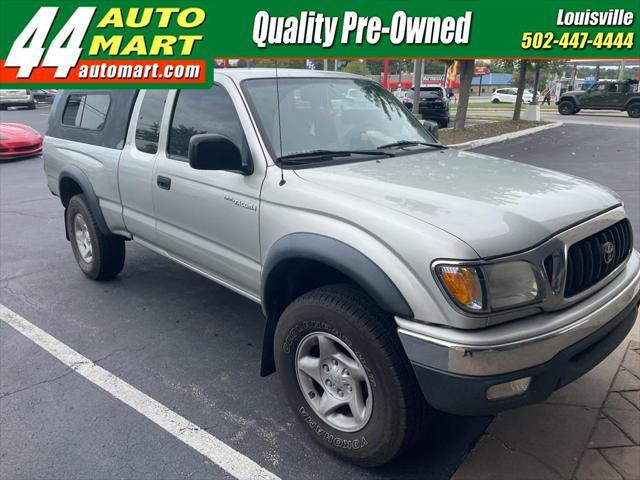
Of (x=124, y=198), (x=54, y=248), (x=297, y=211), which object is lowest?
(x=54, y=248)

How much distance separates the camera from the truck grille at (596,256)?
97.3 inches

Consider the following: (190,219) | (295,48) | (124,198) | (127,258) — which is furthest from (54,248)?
(295,48)

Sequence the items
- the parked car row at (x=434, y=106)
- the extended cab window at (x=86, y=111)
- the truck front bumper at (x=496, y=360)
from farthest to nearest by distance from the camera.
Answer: the parked car row at (x=434, y=106)
the extended cab window at (x=86, y=111)
the truck front bumper at (x=496, y=360)

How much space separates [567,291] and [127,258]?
15.5 ft

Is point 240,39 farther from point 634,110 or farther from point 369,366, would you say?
point 634,110

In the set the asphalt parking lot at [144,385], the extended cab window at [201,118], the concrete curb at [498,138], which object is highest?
the extended cab window at [201,118]

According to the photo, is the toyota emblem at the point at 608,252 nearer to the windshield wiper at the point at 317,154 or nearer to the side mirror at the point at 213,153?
the windshield wiper at the point at 317,154

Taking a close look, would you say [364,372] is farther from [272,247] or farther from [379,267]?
[272,247]

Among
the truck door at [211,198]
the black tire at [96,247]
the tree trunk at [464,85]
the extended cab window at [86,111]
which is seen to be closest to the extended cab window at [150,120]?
the truck door at [211,198]

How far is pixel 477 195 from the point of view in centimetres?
265

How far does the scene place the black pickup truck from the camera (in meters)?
27.4

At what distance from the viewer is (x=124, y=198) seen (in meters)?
4.36

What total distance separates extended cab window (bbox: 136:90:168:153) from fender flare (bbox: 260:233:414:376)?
1637mm

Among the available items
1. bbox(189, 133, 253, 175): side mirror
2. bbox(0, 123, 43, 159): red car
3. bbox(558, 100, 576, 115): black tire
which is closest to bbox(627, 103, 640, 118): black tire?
bbox(558, 100, 576, 115): black tire
